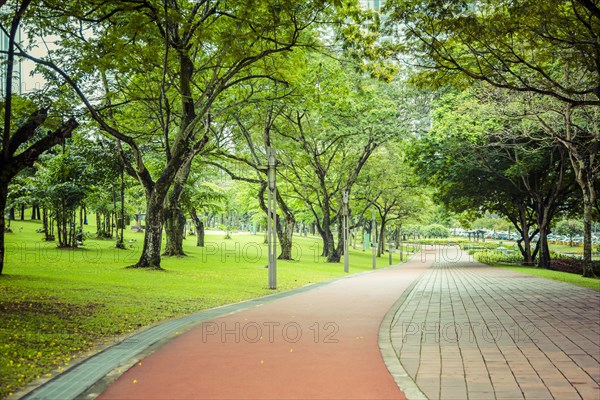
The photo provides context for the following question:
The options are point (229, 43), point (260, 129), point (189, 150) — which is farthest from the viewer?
point (260, 129)

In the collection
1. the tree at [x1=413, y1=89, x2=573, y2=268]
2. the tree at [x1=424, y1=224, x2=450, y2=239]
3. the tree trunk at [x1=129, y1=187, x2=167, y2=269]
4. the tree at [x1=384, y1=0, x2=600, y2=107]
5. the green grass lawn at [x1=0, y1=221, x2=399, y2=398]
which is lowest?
the tree at [x1=424, y1=224, x2=450, y2=239]

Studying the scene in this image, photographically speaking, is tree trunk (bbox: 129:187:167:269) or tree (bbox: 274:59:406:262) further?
tree (bbox: 274:59:406:262)

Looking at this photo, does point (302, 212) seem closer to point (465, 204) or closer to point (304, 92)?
point (465, 204)

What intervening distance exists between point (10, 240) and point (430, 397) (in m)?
32.6

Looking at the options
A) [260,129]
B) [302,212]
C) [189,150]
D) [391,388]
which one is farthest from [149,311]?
[302,212]

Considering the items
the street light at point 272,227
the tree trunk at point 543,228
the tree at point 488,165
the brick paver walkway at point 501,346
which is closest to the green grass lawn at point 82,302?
the street light at point 272,227

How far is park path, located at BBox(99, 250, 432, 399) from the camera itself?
15.2 ft

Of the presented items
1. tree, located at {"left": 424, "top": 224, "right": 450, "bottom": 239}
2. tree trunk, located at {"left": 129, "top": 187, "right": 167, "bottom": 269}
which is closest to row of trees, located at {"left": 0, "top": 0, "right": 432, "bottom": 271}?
tree trunk, located at {"left": 129, "top": 187, "right": 167, "bottom": 269}

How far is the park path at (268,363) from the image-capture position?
4637 mm

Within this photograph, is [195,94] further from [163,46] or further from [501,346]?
[501,346]

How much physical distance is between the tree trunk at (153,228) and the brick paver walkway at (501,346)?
9829 mm

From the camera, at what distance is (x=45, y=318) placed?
305 inches

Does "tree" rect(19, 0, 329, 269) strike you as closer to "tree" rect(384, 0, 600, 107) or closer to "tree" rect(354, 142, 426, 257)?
"tree" rect(384, 0, 600, 107)

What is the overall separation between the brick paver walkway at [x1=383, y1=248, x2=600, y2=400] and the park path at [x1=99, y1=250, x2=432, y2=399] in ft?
1.58
